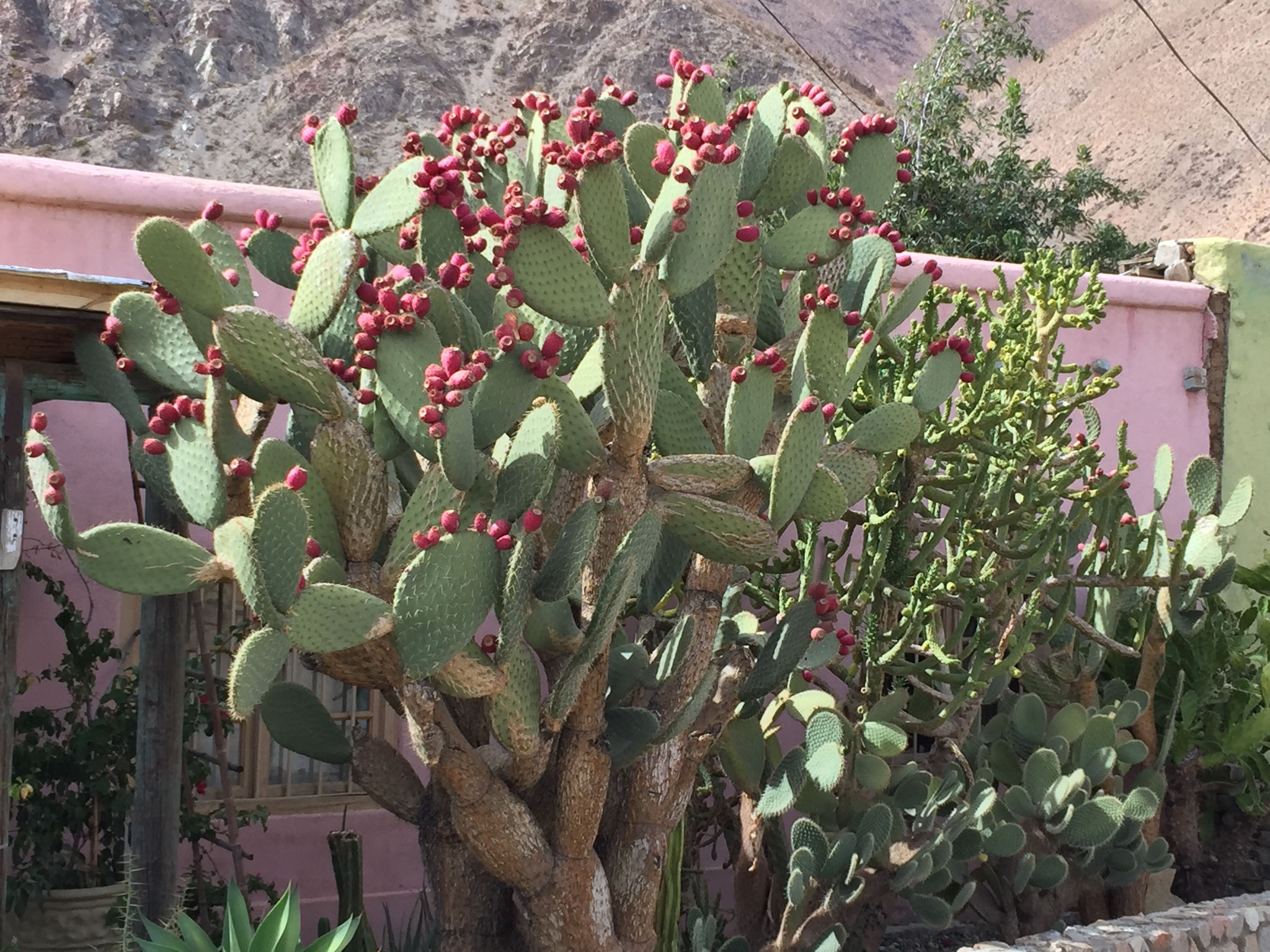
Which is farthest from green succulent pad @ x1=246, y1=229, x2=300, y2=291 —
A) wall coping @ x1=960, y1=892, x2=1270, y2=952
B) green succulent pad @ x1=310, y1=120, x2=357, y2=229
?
wall coping @ x1=960, y1=892, x2=1270, y2=952

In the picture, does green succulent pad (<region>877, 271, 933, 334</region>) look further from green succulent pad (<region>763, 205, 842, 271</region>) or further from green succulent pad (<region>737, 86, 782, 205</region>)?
green succulent pad (<region>737, 86, 782, 205</region>)

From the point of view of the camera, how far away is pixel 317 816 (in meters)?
5.77

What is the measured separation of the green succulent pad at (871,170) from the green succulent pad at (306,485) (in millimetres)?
1894

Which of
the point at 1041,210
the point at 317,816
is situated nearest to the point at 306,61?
the point at 1041,210

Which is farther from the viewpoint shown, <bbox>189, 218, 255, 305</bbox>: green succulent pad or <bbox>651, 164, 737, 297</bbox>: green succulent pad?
<bbox>189, 218, 255, 305</bbox>: green succulent pad

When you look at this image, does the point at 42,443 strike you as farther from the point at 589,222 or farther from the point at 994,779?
the point at 994,779

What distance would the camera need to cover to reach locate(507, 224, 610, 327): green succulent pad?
A: 308cm

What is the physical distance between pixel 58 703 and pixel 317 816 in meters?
1.17

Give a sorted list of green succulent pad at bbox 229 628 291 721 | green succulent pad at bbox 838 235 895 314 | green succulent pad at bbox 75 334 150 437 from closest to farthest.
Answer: green succulent pad at bbox 229 628 291 721
green succulent pad at bbox 75 334 150 437
green succulent pad at bbox 838 235 895 314

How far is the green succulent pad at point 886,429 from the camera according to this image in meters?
3.84

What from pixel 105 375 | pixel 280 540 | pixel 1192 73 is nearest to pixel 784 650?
pixel 280 540

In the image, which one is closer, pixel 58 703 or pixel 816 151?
pixel 816 151

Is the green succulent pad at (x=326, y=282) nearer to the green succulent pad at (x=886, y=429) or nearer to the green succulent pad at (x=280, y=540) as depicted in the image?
the green succulent pad at (x=280, y=540)

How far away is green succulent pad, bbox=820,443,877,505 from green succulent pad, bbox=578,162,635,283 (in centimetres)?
92
